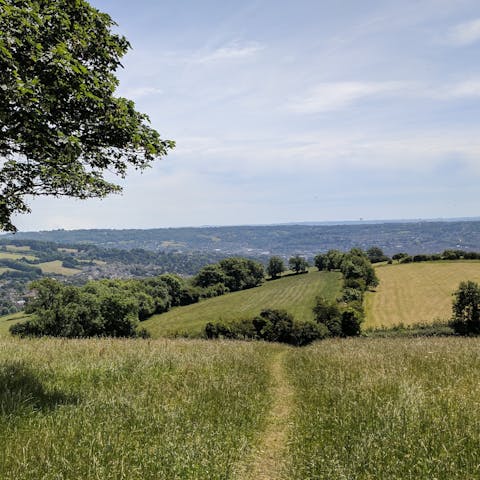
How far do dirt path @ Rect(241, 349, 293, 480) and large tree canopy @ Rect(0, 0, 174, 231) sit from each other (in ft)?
19.9

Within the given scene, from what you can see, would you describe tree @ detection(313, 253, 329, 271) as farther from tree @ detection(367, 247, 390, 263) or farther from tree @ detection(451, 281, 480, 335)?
tree @ detection(451, 281, 480, 335)

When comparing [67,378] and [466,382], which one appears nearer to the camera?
[466,382]

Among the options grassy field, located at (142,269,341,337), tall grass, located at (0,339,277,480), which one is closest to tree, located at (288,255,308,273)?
grassy field, located at (142,269,341,337)

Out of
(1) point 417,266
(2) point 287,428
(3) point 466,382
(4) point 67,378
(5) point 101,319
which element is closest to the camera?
(2) point 287,428

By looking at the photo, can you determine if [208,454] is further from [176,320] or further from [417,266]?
[417,266]

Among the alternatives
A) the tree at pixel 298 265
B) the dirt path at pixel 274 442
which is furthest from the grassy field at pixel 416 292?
the dirt path at pixel 274 442

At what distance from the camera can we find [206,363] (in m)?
11.1

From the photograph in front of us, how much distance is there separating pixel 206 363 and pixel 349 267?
119 m

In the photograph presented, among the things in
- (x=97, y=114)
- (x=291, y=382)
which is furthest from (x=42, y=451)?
(x=291, y=382)

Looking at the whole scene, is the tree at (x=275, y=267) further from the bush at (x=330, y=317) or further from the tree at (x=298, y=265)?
the bush at (x=330, y=317)

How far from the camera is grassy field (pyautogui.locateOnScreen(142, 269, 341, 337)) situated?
98.1 m

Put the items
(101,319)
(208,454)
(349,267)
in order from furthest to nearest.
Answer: (349,267), (101,319), (208,454)

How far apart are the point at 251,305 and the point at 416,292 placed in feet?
160

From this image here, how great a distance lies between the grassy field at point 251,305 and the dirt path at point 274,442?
79063 mm
